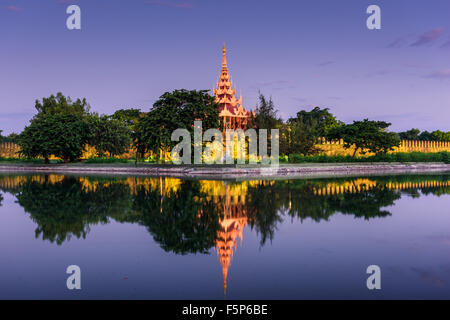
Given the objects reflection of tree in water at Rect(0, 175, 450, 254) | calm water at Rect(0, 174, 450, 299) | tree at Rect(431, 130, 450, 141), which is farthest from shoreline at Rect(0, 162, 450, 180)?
tree at Rect(431, 130, 450, 141)

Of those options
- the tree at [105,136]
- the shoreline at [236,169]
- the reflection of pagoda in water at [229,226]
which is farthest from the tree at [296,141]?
the reflection of pagoda in water at [229,226]

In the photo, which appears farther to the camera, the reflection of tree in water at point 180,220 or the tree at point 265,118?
the tree at point 265,118

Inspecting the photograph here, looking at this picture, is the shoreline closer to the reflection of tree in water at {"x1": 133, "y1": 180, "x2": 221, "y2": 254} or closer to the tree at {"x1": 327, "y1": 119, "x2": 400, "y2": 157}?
the tree at {"x1": 327, "y1": 119, "x2": 400, "y2": 157}

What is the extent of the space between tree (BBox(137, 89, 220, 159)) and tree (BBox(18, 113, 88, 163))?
42.8 ft

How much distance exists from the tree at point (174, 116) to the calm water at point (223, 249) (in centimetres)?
2500

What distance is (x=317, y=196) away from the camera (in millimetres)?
19531

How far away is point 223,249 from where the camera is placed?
29.9ft

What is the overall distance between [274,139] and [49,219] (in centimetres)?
3919

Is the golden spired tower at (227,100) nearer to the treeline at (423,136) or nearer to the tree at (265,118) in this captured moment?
the tree at (265,118)

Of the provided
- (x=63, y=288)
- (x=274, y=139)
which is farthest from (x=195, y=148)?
(x=63, y=288)

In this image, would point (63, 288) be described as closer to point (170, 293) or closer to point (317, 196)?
point (170, 293)

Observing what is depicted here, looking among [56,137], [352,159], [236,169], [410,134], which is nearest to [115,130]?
[56,137]

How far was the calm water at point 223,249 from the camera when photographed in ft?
21.9

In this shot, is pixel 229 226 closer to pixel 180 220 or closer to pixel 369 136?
pixel 180 220
